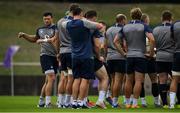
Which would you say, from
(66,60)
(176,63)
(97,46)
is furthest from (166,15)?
(66,60)

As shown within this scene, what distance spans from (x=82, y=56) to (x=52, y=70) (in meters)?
1.66

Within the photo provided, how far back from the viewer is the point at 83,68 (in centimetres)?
2020

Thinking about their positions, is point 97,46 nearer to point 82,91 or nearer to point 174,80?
point 82,91

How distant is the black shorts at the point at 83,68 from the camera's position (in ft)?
65.9

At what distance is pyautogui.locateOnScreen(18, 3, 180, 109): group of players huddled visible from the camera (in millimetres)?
20188

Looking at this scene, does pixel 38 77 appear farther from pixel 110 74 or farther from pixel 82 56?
pixel 82 56

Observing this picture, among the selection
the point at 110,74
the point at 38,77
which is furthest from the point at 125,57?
the point at 38,77

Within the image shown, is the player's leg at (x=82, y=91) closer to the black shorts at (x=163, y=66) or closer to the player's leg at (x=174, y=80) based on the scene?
the player's leg at (x=174, y=80)

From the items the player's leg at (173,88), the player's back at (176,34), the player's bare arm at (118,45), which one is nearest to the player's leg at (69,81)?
the player's bare arm at (118,45)

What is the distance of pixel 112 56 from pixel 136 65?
144 cm

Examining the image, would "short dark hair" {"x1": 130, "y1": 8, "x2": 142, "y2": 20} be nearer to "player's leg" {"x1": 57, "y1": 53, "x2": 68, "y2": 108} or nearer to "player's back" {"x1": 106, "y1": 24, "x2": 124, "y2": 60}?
"player's back" {"x1": 106, "y1": 24, "x2": 124, "y2": 60}

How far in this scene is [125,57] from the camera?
21984 mm

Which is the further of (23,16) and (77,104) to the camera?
(23,16)

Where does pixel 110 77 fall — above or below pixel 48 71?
below
